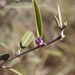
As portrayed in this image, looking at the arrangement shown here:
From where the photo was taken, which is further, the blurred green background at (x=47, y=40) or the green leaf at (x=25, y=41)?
the blurred green background at (x=47, y=40)

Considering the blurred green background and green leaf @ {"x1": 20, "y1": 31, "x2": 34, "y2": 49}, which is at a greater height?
green leaf @ {"x1": 20, "y1": 31, "x2": 34, "y2": 49}

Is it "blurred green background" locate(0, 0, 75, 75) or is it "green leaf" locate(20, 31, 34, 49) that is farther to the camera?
"blurred green background" locate(0, 0, 75, 75)

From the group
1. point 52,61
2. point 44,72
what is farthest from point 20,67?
point 52,61

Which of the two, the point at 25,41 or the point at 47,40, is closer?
the point at 25,41

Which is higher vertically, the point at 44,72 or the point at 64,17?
the point at 64,17

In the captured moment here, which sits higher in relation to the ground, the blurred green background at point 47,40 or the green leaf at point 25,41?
the green leaf at point 25,41

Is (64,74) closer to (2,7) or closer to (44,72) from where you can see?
(44,72)

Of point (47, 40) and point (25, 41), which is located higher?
point (25, 41)

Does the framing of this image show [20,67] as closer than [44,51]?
Yes
